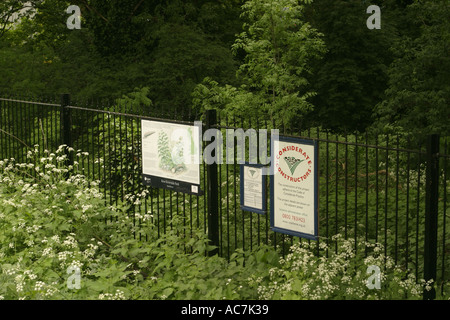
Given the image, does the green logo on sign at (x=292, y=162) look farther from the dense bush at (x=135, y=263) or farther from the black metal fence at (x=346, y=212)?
the dense bush at (x=135, y=263)

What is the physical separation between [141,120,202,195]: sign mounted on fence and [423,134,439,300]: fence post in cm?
282

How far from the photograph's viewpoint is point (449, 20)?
662 inches

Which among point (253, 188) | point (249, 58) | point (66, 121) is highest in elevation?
point (249, 58)

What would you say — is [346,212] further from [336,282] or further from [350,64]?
[350,64]

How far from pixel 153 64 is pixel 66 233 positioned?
1504 centimetres

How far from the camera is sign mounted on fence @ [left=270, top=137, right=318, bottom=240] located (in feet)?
21.3

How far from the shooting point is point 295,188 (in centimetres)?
669

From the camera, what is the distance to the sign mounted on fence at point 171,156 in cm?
771

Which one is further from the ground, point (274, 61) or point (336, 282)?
point (274, 61)

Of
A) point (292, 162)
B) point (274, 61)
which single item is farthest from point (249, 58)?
point (292, 162)

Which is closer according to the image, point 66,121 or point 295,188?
point 295,188

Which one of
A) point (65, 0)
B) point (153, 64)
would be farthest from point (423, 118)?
point (65, 0)

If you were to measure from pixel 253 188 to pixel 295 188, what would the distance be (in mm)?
687

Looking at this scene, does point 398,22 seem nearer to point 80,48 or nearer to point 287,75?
point 287,75
